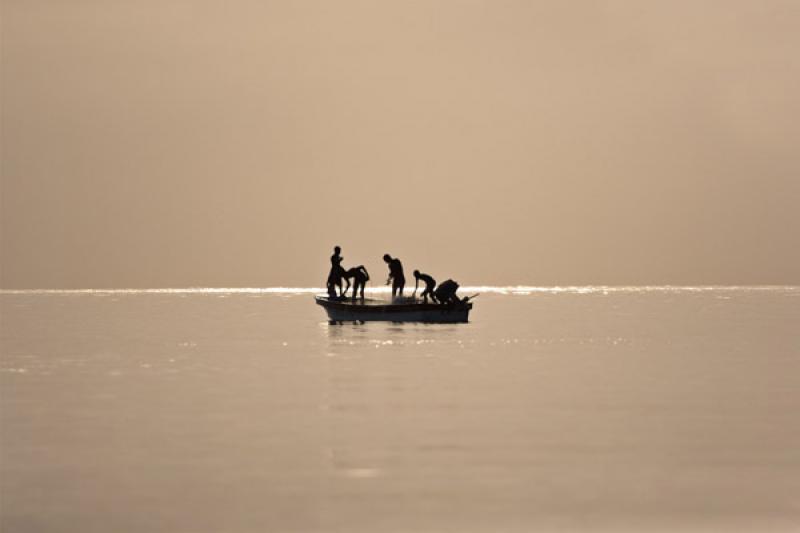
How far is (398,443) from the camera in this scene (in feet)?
83.3

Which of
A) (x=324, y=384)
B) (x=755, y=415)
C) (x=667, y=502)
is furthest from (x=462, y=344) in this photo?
(x=667, y=502)

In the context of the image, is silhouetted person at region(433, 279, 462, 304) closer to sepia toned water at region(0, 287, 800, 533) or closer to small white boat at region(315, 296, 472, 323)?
small white boat at region(315, 296, 472, 323)

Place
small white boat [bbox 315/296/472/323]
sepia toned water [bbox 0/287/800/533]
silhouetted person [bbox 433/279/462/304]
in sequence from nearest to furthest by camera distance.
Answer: sepia toned water [bbox 0/287/800/533] → small white boat [bbox 315/296/472/323] → silhouetted person [bbox 433/279/462/304]

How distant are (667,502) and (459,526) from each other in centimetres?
330

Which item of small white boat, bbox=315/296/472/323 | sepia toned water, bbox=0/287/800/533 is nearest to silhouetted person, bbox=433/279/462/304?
small white boat, bbox=315/296/472/323

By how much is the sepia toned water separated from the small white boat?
17993 mm

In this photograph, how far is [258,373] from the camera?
42.9 meters

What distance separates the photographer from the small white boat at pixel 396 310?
70.1 m

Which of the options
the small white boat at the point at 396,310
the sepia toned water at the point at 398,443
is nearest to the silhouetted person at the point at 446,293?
the small white boat at the point at 396,310

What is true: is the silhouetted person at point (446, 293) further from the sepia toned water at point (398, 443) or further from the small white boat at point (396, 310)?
the sepia toned water at point (398, 443)

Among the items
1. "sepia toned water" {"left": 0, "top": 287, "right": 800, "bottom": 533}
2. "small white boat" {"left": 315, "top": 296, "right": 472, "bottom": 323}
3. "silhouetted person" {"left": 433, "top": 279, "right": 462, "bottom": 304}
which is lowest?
"sepia toned water" {"left": 0, "top": 287, "right": 800, "bottom": 533}

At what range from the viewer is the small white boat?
70062mm

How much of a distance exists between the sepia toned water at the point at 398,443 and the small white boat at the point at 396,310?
59.0 feet

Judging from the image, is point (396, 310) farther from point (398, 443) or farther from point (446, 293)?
point (398, 443)
